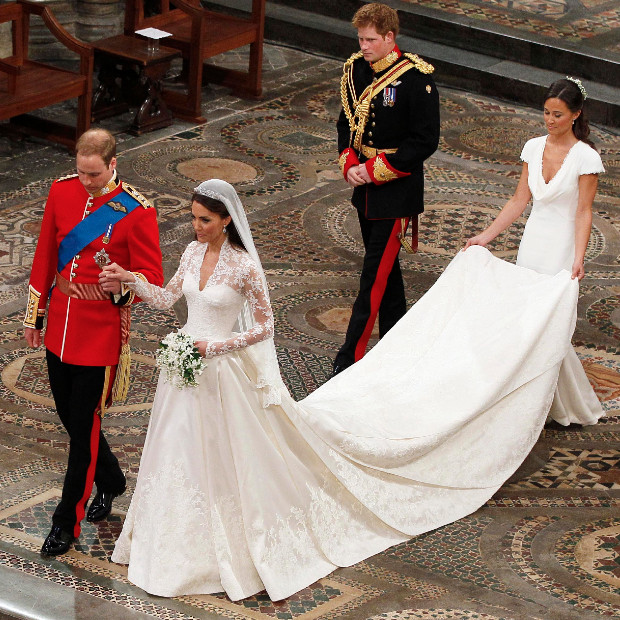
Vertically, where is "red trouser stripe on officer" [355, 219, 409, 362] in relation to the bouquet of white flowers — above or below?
below

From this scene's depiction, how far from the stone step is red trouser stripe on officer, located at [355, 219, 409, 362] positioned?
5.12 metres

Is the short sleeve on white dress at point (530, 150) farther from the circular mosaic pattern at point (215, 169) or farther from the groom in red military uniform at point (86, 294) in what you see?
the circular mosaic pattern at point (215, 169)

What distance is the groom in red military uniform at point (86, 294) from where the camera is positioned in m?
5.08

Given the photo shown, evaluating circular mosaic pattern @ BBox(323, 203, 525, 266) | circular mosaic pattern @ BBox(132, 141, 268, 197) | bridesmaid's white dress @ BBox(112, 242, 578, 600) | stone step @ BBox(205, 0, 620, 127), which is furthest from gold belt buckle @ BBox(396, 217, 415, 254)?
stone step @ BBox(205, 0, 620, 127)

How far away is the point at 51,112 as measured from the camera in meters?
10.8

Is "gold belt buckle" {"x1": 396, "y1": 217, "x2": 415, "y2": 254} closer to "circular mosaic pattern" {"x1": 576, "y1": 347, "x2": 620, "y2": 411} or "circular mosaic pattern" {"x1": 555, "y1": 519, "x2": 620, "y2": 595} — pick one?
"circular mosaic pattern" {"x1": 576, "y1": 347, "x2": 620, "y2": 411}

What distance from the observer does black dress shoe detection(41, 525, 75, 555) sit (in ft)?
17.1

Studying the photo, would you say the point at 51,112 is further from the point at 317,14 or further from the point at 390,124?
the point at 390,124

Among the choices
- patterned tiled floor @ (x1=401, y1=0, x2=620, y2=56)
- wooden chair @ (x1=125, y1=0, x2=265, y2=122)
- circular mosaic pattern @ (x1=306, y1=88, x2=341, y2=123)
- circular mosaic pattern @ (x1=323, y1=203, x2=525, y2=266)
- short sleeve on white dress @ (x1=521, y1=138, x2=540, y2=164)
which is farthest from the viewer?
patterned tiled floor @ (x1=401, y1=0, x2=620, y2=56)

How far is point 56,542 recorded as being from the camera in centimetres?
523

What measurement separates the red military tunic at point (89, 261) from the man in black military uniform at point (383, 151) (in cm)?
201

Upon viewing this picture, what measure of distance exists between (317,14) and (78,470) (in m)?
9.14

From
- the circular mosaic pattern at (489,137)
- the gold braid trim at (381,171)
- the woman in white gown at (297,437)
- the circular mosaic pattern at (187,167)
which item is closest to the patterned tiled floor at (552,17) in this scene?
the circular mosaic pattern at (489,137)

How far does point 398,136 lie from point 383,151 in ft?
0.35
